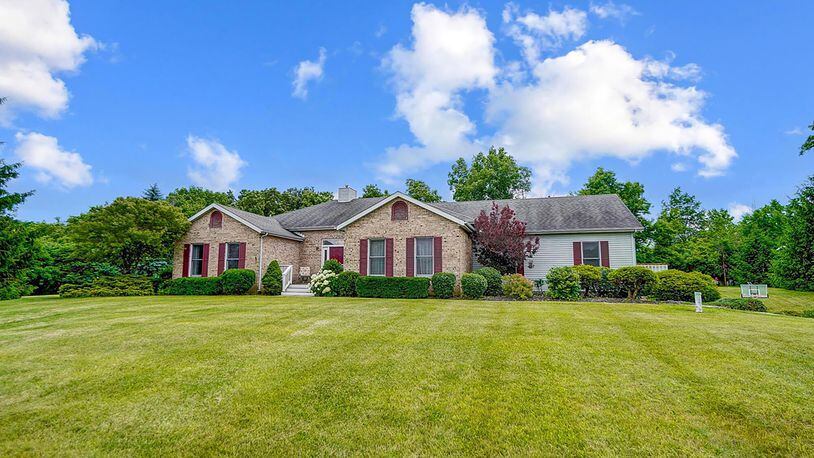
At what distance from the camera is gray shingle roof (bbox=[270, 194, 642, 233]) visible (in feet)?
62.1

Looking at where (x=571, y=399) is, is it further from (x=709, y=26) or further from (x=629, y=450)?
(x=709, y=26)

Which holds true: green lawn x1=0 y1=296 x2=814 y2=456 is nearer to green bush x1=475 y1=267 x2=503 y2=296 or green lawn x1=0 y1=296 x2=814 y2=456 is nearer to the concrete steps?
green bush x1=475 y1=267 x2=503 y2=296

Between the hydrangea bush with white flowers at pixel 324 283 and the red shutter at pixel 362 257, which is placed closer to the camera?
the hydrangea bush with white flowers at pixel 324 283

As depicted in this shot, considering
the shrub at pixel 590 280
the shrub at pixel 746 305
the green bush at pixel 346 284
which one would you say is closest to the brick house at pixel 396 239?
the green bush at pixel 346 284

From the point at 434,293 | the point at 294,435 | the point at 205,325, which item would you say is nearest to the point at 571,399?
the point at 294,435

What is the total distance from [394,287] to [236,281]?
784 cm

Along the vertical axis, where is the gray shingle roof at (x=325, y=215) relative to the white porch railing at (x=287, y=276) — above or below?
above

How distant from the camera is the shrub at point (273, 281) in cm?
1841

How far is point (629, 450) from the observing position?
330 centimetres

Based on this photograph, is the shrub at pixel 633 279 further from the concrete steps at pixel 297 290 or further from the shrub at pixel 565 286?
the concrete steps at pixel 297 290

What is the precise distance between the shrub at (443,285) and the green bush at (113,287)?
14.3 metres

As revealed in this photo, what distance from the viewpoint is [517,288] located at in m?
15.2

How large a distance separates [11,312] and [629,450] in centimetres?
1513

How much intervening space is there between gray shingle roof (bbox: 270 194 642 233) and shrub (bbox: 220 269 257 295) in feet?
15.8
